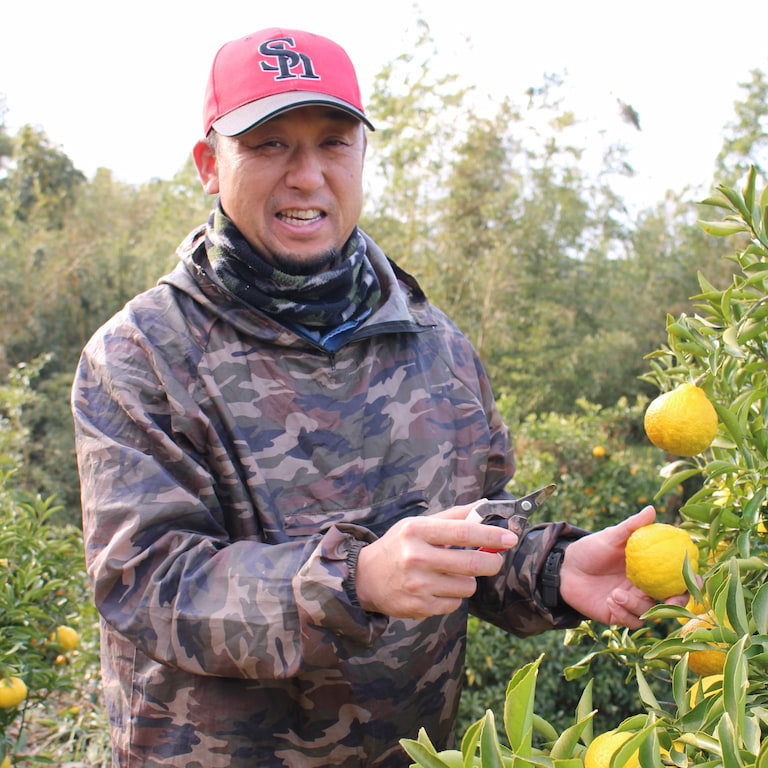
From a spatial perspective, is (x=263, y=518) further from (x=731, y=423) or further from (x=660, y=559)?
(x=731, y=423)

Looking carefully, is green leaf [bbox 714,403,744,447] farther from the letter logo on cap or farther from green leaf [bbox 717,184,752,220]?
the letter logo on cap

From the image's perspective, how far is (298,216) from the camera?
1.79 metres

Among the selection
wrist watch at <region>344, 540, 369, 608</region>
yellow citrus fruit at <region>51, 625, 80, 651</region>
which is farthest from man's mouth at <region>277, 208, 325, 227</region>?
yellow citrus fruit at <region>51, 625, 80, 651</region>

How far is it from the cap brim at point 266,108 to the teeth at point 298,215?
0.70ft

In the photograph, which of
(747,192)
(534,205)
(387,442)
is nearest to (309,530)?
(387,442)

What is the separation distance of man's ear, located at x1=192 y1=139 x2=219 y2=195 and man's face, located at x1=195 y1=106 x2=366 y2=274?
0.05 meters

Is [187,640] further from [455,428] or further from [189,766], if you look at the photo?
[455,428]

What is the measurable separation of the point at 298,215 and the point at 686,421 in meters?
0.97

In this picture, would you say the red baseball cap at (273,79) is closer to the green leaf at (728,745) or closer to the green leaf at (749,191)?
the green leaf at (749,191)

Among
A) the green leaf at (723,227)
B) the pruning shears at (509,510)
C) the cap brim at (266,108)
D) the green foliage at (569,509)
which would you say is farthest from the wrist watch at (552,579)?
the cap brim at (266,108)

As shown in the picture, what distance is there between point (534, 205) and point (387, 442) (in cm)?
823

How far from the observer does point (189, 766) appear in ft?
5.13

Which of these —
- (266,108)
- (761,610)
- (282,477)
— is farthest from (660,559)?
(266,108)

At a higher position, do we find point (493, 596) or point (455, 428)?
point (455, 428)
